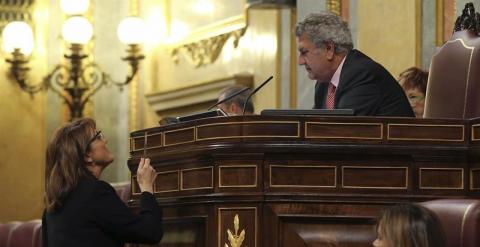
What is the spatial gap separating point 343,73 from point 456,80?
608mm

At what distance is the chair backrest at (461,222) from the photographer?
4699 millimetres

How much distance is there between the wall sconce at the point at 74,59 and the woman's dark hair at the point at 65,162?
6.60 meters

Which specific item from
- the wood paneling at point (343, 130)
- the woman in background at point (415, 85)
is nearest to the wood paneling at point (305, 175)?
the wood paneling at point (343, 130)

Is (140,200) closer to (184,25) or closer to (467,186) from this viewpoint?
(467,186)

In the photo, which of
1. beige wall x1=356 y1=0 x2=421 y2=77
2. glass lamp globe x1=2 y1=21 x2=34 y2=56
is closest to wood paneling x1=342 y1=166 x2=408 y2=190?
beige wall x1=356 y1=0 x2=421 y2=77

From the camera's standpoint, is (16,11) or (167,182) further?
(16,11)

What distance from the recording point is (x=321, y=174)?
17.5 feet

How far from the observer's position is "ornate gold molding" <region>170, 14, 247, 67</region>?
11.2 metres

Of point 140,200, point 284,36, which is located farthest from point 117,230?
point 284,36

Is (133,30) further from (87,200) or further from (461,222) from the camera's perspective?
(461,222)

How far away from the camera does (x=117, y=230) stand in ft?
18.6

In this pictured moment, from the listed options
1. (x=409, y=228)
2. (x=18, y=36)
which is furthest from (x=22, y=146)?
(x=409, y=228)

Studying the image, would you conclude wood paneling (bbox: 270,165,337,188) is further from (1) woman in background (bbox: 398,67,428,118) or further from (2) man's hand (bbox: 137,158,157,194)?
(1) woman in background (bbox: 398,67,428,118)

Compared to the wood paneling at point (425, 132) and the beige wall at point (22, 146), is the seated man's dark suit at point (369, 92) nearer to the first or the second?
the wood paneling at point (425, 132)
